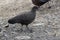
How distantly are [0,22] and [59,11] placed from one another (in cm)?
236

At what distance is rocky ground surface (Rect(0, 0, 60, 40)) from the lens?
21.6ft

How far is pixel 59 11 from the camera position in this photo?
9.27 meters

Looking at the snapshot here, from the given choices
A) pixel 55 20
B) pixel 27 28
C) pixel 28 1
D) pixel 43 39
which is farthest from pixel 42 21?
pixel 28 1

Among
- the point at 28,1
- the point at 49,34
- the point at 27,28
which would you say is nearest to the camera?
the point at 49,34

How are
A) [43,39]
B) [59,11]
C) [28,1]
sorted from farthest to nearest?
[28,1] < [59,11] < [43,39]

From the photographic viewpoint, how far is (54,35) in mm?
6664

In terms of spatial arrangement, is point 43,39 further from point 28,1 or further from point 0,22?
point 28,1

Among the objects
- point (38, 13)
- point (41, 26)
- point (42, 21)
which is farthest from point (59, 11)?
point (41, 26)

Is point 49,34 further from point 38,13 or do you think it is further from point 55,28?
point 38,13

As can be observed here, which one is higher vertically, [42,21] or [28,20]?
[28,20]

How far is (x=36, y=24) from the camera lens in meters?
7.78

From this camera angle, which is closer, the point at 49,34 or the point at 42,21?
the point at 49,34

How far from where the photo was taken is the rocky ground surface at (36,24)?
6.57 metres

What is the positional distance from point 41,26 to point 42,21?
0.60 m
